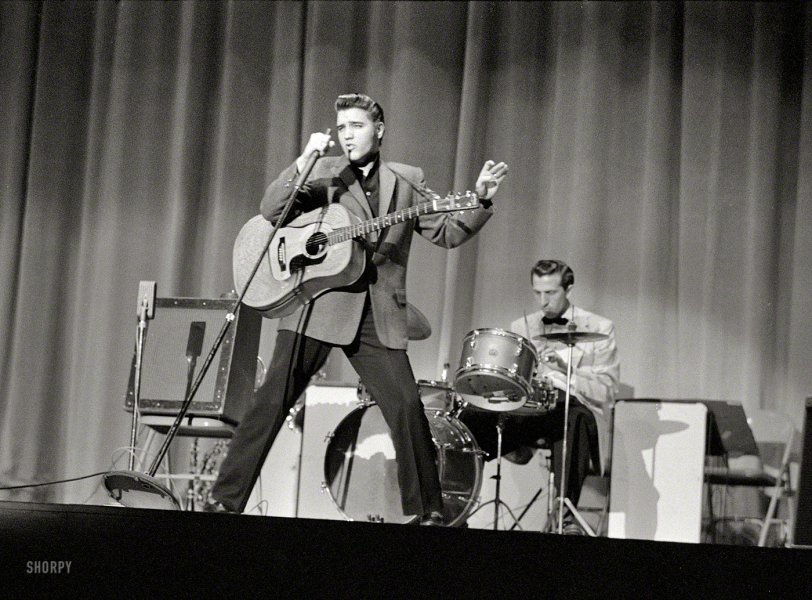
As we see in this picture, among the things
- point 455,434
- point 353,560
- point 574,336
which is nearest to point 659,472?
point 574,336

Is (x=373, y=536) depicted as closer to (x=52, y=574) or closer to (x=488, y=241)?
(x=52, y=574)

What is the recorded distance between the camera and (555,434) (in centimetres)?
504

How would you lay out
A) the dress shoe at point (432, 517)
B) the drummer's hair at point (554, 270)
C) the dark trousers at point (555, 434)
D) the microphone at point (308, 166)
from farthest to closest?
1. the drummer's hair at point (554, 270)
2. the dark trousers at point (555, 434)
3. the dress shoe at point (432, 517)
4. the microphone at point (308, 166)

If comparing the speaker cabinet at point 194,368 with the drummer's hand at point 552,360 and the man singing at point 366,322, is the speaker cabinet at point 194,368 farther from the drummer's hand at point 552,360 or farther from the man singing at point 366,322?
the drummer's hand at point 552,360

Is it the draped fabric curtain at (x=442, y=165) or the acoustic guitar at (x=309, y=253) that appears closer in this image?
the acoustic guitar at (x=309, y=253)

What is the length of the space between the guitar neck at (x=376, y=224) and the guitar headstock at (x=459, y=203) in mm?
45

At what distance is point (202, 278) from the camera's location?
259 inches

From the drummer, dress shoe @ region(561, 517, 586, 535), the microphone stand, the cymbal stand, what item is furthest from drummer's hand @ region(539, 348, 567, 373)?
the microphone stand

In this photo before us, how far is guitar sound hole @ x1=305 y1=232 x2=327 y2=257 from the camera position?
4.00 m

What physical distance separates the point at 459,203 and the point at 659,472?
206 centimetres

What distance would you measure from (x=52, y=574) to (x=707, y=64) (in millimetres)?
5309

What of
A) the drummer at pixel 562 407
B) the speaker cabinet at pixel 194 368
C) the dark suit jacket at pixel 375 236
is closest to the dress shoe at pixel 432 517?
the dark suit jacket at pixel 375 236

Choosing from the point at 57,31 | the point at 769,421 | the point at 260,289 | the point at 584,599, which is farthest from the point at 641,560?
the point at 57,31

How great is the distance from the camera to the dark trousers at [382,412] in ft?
12.4
